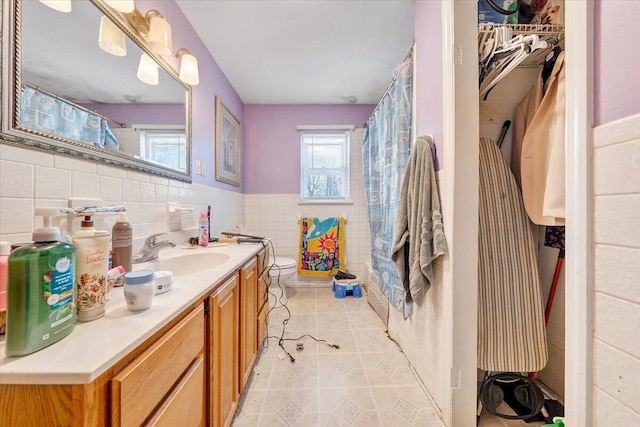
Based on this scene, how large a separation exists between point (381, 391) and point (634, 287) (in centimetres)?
123

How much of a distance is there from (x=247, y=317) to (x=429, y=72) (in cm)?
166

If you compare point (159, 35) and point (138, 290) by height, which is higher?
point (159, 35)

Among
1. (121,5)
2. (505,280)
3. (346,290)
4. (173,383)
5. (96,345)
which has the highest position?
(121,5)

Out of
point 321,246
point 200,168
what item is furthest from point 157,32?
point 321,246

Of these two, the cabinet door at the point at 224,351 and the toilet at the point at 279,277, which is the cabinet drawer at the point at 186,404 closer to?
the cabinet door at the point at 224,351

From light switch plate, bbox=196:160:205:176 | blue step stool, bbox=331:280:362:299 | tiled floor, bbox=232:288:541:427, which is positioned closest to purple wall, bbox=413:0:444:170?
tiled floor, bbox=232:288:541:427

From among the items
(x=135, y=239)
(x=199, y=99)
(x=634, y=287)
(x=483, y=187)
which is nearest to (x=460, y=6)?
(x=483, y=187)

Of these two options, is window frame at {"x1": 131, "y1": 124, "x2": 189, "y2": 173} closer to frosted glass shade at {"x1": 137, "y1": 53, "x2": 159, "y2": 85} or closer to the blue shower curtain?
frosted glass shade at {"x1": 137, "y1": 53, "x2": 159, "y2": 85}

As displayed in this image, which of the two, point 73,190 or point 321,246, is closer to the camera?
point 73,190

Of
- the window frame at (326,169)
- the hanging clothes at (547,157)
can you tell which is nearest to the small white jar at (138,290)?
the hanging clothes at (547,157)

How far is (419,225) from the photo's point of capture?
1188 mm

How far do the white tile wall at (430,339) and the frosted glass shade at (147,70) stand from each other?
63.1 inches

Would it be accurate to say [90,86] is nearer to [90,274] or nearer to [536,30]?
[90,274]

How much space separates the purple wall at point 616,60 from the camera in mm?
446
